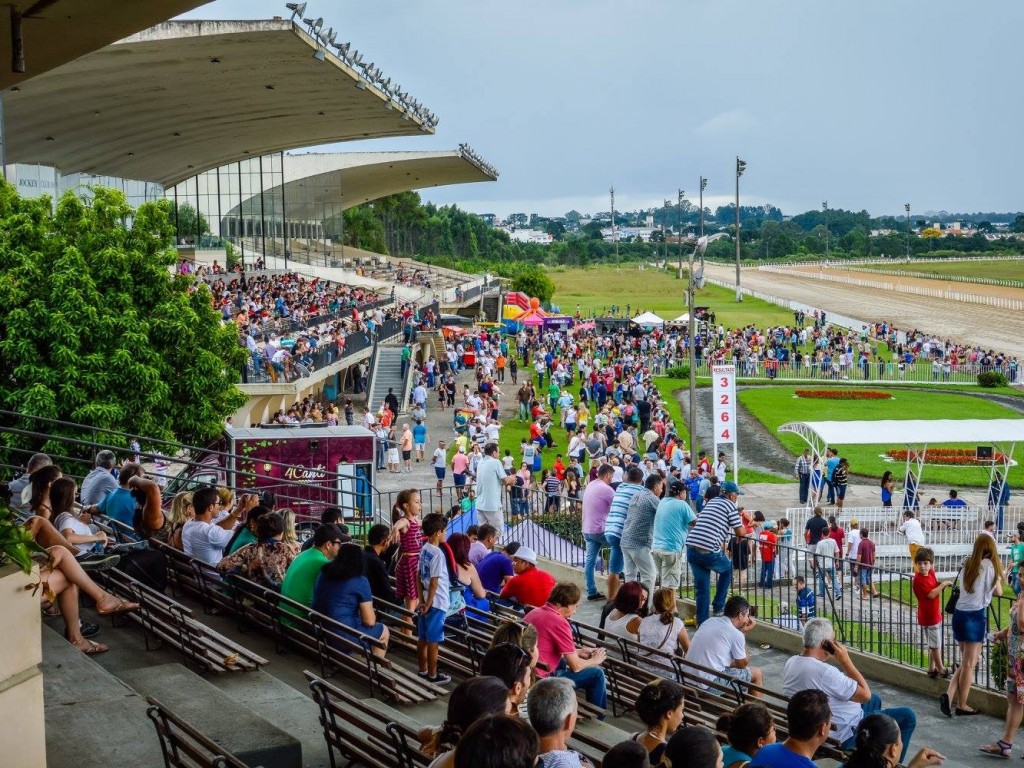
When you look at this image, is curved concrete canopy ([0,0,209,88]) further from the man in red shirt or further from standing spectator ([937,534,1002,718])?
standing spectator ([937,534,1002,718])

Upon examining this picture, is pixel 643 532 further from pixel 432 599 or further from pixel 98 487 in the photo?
pixel 98 487

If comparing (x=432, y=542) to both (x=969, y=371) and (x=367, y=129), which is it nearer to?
(x=367, y=129)

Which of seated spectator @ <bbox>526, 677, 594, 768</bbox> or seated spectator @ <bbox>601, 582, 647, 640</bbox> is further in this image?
seated spectator @ <bbox>601, 582, 647, 640</bbox>

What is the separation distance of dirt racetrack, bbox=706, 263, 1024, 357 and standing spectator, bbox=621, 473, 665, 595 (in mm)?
57817

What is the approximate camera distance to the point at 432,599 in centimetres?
922

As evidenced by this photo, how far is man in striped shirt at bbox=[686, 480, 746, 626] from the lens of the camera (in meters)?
13.2

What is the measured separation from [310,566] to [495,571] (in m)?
2.45

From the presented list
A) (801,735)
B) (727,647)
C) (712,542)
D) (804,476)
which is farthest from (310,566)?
(804,476)

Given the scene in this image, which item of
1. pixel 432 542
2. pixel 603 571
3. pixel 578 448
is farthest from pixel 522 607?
pixel 578 448

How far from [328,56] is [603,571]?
2555 cm

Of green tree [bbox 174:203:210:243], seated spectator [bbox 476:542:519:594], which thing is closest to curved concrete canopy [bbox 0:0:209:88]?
seated spectator [bbox 476:542:519:594]

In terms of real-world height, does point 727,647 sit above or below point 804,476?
above

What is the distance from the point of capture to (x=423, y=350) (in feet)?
183

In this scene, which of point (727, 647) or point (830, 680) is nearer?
point (830, 680)
